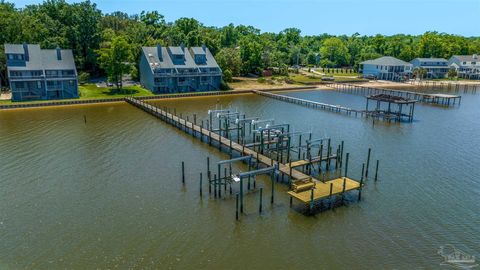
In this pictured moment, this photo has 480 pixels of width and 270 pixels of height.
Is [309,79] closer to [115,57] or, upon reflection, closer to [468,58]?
[115,57]

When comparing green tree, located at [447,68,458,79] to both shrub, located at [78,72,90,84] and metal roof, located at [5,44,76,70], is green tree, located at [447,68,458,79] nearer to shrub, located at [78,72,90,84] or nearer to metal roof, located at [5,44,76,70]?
shrub, located at [78,72,90,84]

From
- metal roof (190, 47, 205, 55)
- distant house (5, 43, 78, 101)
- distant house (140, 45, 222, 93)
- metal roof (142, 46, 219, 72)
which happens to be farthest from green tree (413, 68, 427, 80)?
distant house (5, 43, 78, 101)

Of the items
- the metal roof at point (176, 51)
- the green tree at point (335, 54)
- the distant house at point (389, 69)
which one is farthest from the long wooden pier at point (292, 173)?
the green tree at point (335, 54)

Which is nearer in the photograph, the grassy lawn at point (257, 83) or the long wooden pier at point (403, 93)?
the long wooden pier at point (403, 93)

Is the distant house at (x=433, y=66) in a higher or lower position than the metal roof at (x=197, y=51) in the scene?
lower

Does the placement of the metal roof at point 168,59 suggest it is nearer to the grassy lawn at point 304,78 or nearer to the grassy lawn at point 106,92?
the grassy lawn at point 106,92

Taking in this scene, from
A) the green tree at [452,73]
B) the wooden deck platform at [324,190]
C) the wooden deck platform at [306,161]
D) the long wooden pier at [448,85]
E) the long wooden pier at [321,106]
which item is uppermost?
the green tree at [452,73]
